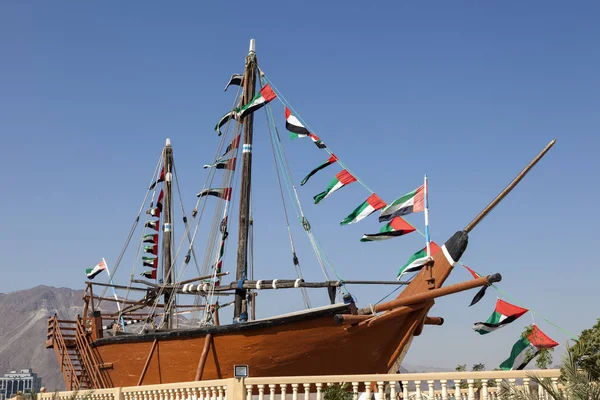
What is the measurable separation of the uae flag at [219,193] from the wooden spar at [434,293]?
8.23m

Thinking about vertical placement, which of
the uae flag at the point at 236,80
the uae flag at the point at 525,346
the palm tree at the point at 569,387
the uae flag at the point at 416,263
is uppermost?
the uae flag at the point at 236,80

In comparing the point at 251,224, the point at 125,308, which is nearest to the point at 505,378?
the point at 251,224

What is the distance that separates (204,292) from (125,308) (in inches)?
165

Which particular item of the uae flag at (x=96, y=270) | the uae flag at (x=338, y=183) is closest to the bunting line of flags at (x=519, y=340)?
the uae flag at (x=338, y=183)

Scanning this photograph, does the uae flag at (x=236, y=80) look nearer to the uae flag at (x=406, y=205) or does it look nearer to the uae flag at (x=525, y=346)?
the uae flag at (x=406, y=205)

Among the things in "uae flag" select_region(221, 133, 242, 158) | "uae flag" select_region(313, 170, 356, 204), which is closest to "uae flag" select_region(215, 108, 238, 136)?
"uae flag" select_region(221, 133, 242, 158)

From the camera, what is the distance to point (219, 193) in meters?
22.7

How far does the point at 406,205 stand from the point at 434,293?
205 cm

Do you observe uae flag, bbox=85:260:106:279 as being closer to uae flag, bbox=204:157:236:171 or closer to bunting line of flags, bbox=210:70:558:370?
uae flag, bbox=204:157:236:171

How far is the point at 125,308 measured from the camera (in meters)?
24.2

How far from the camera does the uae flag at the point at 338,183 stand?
17.7 metres

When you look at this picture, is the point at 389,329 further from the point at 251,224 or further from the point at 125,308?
the point at 125,308

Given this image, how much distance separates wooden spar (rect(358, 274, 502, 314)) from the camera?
46.3 ft

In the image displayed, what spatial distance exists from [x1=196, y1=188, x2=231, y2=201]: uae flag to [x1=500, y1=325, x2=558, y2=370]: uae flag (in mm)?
11411
